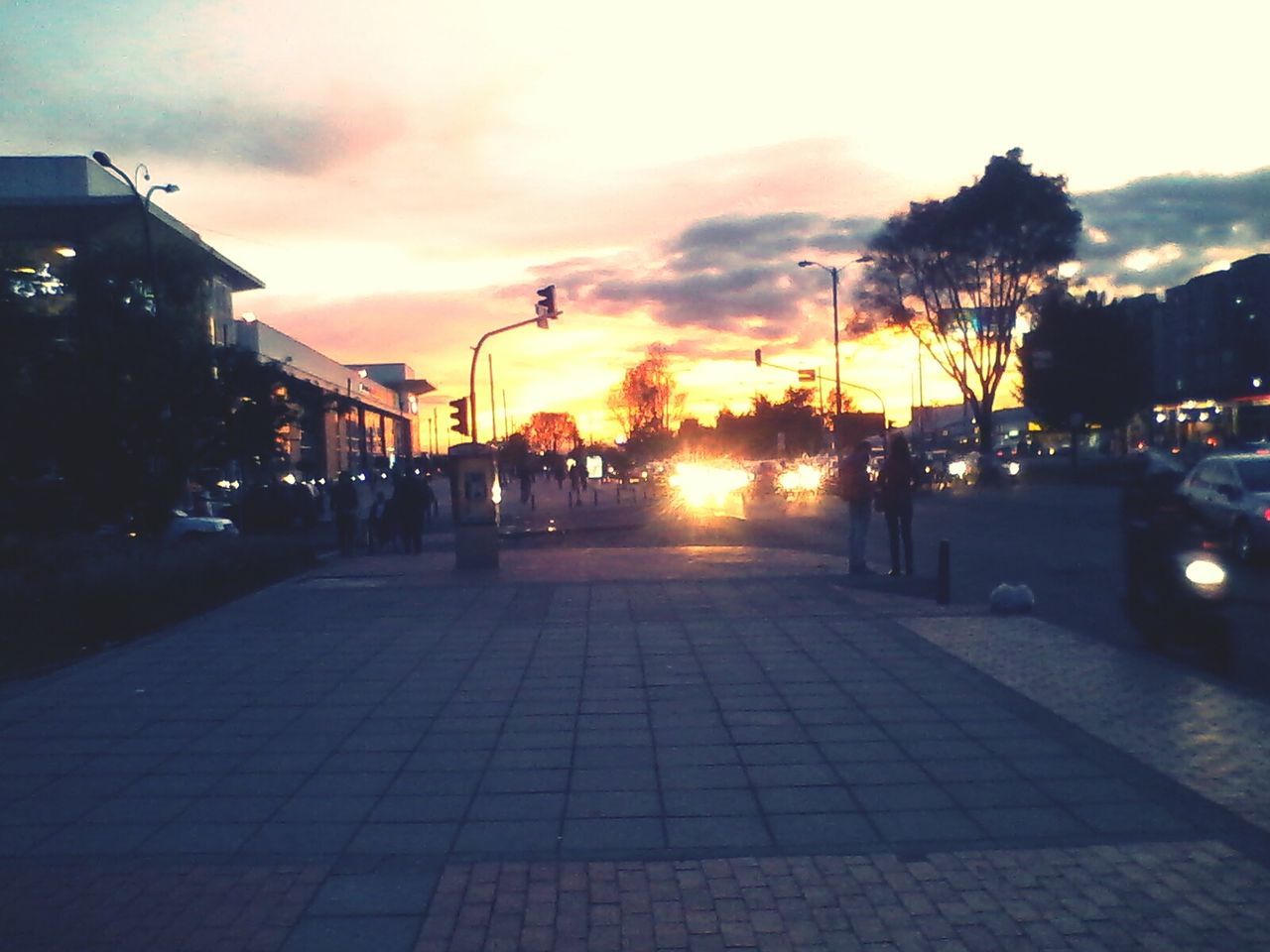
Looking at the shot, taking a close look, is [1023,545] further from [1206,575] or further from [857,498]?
[1206,575]

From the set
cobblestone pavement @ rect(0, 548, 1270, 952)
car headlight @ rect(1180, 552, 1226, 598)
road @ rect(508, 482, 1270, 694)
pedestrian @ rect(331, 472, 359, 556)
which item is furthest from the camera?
pedestrian @ rect(331, 472, 359, 556)

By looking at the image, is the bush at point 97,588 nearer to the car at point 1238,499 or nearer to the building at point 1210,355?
the car at point 1238,499

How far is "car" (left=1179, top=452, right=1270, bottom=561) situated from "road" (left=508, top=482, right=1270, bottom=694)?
1.76ft

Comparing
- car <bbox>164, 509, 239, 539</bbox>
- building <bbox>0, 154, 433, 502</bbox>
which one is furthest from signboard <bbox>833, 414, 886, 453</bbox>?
car <bbox>164, 509, 239, 539</bbox>

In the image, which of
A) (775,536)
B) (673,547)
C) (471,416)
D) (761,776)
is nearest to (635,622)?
(761,776)

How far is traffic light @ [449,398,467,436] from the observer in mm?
28531

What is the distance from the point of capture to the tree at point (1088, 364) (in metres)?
62.8

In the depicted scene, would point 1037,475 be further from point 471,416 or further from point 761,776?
point 761,776

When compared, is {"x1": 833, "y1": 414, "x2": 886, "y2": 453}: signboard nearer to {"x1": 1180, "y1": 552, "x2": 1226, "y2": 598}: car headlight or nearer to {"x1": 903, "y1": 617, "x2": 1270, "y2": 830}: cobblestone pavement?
{"x1": 903, "y1": 617, "x2": 1270, "y2": 830}: cobblestone pavement

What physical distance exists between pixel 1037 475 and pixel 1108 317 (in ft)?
39.2

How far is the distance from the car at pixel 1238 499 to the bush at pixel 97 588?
1334cm

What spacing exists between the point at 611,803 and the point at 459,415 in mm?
23084

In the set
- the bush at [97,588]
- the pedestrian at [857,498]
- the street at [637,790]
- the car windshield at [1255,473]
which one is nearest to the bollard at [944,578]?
the street at [637,790]

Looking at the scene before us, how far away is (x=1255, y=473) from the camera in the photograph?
61.3ft
